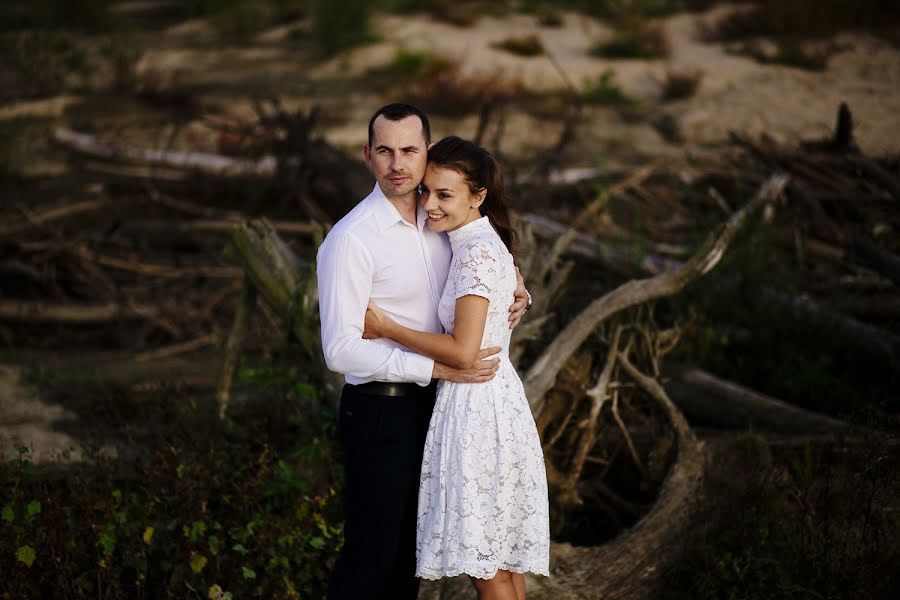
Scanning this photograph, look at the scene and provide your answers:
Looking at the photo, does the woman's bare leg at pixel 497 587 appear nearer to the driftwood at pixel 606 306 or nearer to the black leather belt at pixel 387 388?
the black leather belt at pixel 387 388

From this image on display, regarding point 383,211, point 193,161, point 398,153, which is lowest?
point 193,161

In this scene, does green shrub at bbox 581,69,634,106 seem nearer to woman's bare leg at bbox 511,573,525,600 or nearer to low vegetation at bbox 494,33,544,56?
low vegetation at bbox 494,33,544,56

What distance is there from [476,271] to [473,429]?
59cm

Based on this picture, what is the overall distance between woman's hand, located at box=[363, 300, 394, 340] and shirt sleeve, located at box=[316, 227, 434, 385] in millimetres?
42

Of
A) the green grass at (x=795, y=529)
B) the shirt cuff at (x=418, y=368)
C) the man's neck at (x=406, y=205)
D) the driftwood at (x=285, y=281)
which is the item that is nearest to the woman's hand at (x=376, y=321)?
the shirt cuff at (x=418, y=368)

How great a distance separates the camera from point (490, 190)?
3408 millimetres

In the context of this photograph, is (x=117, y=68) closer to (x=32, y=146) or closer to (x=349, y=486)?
(x=32, y=146)

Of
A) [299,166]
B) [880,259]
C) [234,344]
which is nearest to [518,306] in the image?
[234,344]

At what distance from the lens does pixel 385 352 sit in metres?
3.21

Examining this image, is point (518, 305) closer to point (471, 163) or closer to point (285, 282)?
point (471, 163)

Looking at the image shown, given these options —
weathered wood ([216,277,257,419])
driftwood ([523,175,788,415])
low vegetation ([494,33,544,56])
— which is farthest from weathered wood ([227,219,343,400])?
low vegetation ([494,33,544,56])

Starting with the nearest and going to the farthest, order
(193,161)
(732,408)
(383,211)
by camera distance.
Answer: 1. (383,211)
2. (732,408)
3. (193,161)

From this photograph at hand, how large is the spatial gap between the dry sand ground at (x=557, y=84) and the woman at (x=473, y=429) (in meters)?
7.77

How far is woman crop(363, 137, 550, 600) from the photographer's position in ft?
10.5
